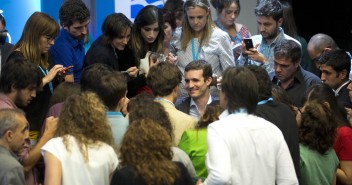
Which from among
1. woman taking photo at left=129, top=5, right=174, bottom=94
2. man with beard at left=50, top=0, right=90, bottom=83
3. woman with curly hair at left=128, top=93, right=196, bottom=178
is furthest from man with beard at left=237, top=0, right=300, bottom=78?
woman with curly hair at left=128, top=93, right=196, bottom=178

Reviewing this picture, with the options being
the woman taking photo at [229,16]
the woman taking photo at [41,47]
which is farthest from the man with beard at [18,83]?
the woman taking photo at [229,16]

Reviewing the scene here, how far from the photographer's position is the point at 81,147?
488 cm

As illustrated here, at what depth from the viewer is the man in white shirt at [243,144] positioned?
467cm

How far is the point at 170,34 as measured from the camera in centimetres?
765

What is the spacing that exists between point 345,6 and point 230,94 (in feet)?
21.7

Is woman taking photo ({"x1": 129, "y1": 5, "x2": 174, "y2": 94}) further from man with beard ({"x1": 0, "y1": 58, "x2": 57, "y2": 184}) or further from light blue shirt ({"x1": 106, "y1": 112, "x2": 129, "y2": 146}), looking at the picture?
light blue shirt ({"x1": 106, "y1": 112, "x2": 129, "y2": 146})

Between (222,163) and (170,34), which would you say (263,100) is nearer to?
(222,163)

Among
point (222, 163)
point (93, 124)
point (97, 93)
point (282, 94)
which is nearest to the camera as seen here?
point (222, 163)

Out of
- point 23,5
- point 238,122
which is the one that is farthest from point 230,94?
point 23,5

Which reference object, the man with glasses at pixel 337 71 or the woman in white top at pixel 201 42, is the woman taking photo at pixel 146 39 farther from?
the man with glasses at pixel 337 71

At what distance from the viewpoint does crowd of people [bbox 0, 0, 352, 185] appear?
15.6 ft

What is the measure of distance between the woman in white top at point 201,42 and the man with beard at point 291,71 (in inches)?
19.0

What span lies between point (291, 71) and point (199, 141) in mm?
1895

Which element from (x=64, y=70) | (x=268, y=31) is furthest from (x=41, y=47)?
(x=268, y=31)
